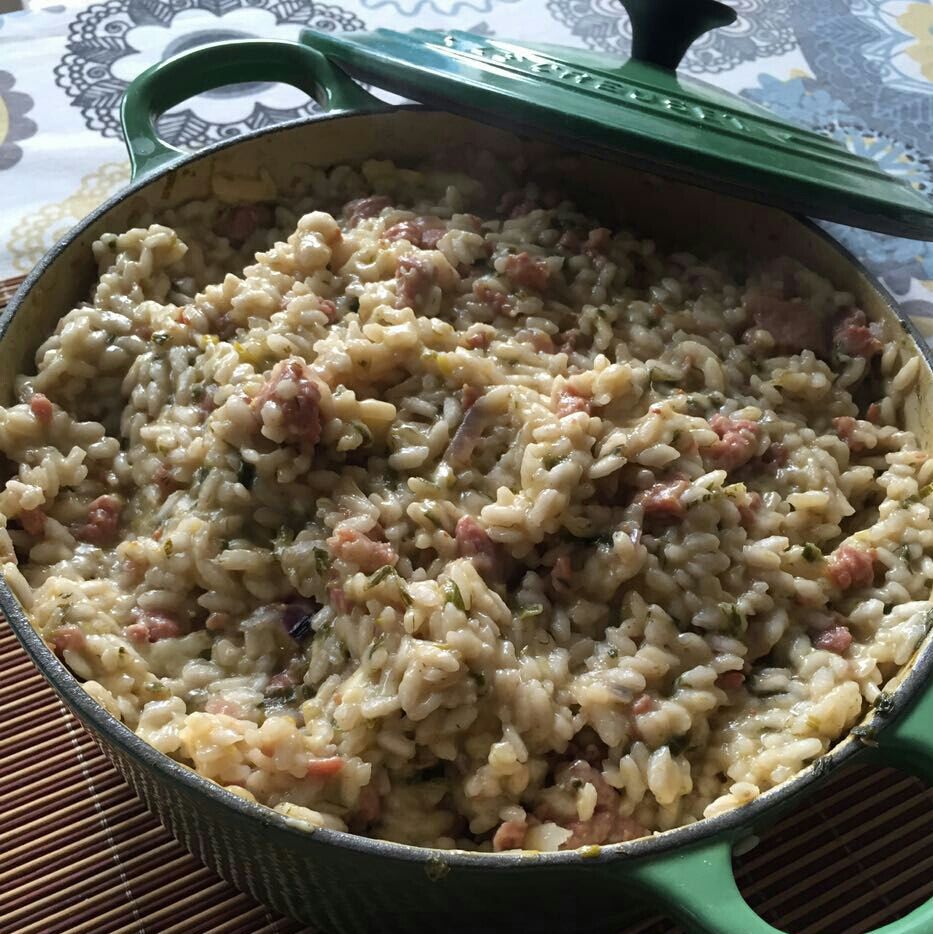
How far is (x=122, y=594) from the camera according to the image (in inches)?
73.8

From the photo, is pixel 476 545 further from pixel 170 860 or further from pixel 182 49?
pixel 182 49

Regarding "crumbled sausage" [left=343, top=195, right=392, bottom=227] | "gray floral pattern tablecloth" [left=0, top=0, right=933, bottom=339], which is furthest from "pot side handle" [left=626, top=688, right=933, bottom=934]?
"gray floral pattern tablecloth" [left=0, top=0, right=933, bottom=339]

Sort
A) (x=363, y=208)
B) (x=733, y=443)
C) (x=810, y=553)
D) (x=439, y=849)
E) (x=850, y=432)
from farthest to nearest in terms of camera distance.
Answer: (x=363, y=208), (x=850, y=432), (x=733, y=443), (x=810, y=553), (x=439, y=849)

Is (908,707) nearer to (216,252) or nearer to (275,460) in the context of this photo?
(275,460)

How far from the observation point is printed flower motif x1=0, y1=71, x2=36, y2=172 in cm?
330

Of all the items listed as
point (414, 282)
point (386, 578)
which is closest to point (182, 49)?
point (414, 282)

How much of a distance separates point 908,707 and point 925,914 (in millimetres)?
333

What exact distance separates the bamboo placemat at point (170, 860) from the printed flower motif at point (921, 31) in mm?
2990

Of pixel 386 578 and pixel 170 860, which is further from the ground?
pixel 386 578

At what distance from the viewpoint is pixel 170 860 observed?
6.28 ft

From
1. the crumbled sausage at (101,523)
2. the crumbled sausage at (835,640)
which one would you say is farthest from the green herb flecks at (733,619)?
the crumbled sausage at (101,523)

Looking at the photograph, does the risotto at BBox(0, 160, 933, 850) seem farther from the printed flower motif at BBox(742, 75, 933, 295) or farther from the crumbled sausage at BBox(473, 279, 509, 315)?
the printed flower motif at BBox(742, 75, 933, 295)

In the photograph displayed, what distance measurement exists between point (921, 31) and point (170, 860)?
13.3 feet

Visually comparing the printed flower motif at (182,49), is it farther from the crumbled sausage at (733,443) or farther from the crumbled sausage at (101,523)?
the crumbled sausage at (733,443)
